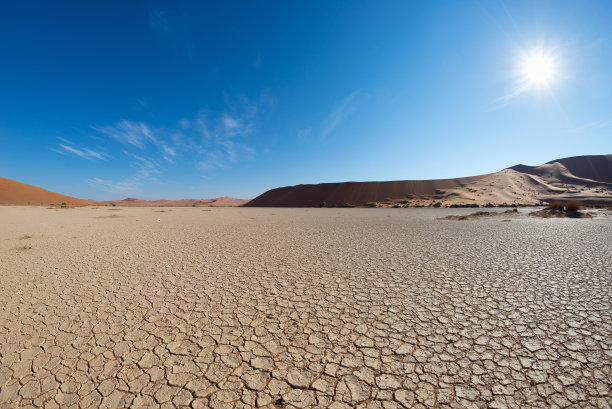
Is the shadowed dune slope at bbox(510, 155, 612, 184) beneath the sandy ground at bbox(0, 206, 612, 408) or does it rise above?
above

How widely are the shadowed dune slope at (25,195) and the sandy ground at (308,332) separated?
59.0 m

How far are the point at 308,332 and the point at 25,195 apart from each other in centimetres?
7103

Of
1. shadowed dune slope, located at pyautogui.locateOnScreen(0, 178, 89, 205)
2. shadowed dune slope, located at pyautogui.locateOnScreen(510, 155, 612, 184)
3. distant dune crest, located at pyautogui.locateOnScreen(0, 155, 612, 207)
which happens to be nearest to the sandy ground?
distant dune crest, located at pyautogui.locateOnScreen(0, 155, 612, 207)

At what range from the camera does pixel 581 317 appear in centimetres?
319

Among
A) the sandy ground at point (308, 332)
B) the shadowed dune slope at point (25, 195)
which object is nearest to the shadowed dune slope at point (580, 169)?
the sandy ground at point (308, 332)

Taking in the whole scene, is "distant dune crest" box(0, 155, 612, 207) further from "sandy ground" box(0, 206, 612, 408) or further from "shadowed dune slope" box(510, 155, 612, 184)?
"sandy ground" box(0, 206, 612, 408)

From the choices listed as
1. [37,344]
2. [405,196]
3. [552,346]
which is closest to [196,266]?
[37,344]

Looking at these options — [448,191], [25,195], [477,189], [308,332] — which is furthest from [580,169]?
[25,195]

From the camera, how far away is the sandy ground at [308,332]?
6.83 ft

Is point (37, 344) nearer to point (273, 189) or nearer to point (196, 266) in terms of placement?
point (196, 266)

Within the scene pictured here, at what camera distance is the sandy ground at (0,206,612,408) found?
2.08 meters

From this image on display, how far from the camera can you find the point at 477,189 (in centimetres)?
4369

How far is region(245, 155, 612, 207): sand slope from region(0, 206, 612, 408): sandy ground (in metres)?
37.2

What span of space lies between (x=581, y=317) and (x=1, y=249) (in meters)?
13.8
